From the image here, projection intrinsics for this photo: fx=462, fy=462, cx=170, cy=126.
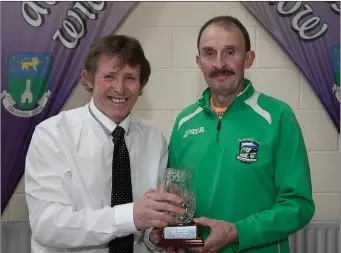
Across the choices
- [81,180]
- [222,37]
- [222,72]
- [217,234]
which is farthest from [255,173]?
[81,180]

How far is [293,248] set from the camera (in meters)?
2.36

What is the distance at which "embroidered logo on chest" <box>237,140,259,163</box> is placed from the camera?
1.56m

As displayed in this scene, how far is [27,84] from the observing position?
233 cm

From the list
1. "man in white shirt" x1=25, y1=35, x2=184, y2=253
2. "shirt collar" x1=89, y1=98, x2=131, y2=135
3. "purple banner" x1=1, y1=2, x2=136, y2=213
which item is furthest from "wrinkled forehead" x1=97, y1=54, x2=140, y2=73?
"purple banner" x1=1, y1=2, x2=136, y2=213

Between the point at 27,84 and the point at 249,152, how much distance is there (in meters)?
1.29

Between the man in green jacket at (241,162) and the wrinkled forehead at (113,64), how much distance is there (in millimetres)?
279

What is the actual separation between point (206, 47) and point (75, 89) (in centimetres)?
99

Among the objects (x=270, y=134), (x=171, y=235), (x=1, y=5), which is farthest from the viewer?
(x=1, y=5)

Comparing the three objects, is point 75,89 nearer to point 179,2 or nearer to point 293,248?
point 179,2

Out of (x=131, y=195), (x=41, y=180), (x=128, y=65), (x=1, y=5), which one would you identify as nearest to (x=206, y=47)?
(x=128, y=65)

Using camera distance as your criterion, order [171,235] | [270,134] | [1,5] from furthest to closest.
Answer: [1,5], [270,134], [171,235]

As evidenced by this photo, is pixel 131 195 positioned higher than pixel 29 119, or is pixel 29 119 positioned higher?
pixel 29 119

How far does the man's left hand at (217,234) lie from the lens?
147 cm

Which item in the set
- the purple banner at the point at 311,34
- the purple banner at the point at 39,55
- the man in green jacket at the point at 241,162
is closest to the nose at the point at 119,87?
the man in green jacket at the point at 241,162
